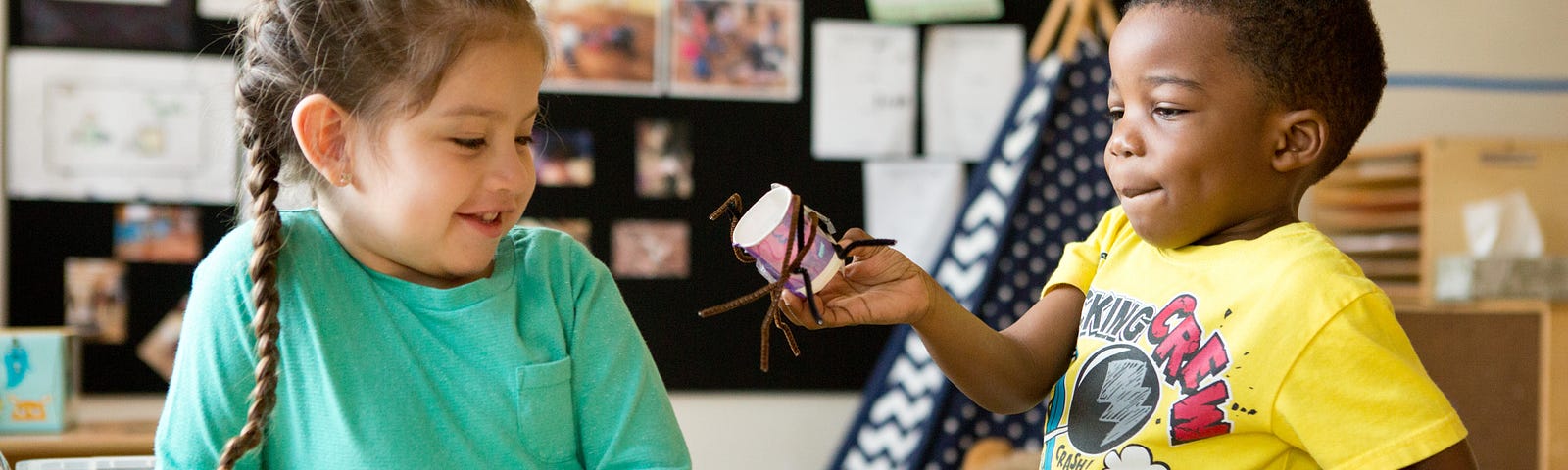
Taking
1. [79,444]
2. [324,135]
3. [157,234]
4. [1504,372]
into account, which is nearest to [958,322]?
[324,135]

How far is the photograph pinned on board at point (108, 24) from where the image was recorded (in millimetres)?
2297

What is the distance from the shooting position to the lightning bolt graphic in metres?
0.94

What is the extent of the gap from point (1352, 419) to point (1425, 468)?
55mm

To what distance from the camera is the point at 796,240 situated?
3.03 feet

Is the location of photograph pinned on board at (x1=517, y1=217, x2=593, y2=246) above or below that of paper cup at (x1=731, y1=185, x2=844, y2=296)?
below

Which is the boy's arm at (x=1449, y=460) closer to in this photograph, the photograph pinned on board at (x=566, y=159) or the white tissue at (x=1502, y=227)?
the white tissue at (x=1502, y=227)

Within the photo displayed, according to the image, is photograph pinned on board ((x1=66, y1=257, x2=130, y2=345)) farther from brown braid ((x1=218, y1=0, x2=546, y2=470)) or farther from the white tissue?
the white tissue

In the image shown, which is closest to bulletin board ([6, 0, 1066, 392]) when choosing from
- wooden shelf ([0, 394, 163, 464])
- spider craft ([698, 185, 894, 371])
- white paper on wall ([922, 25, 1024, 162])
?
white paper on wall ([922, 25, 1024, 162])

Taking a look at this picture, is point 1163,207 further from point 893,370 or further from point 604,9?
point 604,9

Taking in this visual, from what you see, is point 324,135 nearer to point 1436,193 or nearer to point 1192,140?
point 1192,140

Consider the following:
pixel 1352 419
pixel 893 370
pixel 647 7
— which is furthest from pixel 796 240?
pixel 647 7

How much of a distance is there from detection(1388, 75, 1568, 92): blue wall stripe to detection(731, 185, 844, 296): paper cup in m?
2.39

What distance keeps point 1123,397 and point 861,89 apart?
1.74m

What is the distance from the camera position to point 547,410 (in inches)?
38.6
